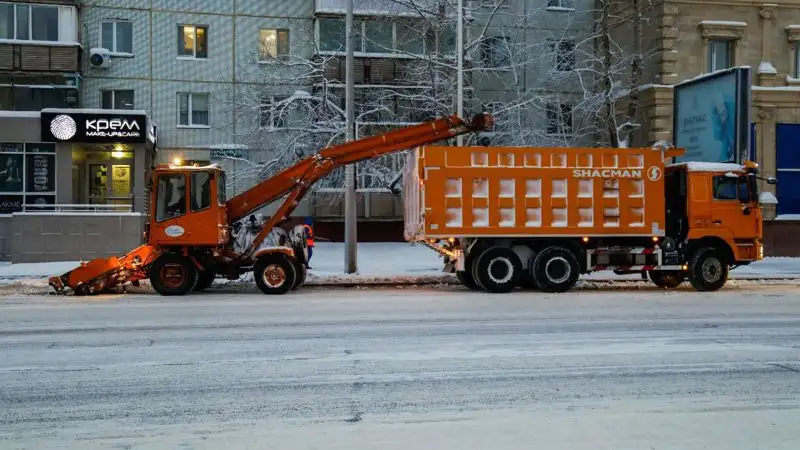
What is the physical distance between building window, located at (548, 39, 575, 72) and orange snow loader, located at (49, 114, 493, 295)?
13827 mm

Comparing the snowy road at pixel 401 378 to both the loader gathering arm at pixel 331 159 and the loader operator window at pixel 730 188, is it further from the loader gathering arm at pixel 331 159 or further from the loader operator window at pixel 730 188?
the loader operator window at pixel 730 188

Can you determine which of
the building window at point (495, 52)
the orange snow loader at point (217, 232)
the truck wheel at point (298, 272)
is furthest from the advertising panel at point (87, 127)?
the building window at point (495, 52)

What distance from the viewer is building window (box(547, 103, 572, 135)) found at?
1213 inches

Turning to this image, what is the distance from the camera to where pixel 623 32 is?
1309 inches

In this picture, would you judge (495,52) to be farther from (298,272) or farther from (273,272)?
(273,272)

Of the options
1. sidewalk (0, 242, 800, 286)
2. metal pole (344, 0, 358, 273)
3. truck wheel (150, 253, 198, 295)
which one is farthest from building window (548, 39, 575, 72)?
truck wheel (150, 253, 198, 295)

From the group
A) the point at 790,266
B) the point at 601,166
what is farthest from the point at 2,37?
the point at 790,266

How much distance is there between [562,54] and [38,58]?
785 inches

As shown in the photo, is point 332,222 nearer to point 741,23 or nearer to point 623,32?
point 623,32

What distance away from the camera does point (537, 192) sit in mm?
17234

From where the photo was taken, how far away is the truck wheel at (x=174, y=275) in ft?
54.6

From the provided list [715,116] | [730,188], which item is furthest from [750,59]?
[730,188]

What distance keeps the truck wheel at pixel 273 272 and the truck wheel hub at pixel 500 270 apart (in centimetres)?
416

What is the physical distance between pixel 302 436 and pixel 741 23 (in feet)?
95.7
